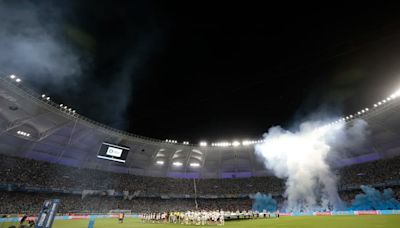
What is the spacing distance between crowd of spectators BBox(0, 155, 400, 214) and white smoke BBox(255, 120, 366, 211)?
6650mm

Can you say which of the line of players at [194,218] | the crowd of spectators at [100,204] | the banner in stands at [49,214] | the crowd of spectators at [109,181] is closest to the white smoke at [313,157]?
the crowd of spectators at [109,181]

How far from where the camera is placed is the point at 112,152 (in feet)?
131

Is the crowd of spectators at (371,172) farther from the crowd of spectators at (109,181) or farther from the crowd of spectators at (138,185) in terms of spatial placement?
the crowd of spectators at (109,181)

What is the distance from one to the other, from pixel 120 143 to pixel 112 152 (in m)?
12.7

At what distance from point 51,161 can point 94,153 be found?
870cm

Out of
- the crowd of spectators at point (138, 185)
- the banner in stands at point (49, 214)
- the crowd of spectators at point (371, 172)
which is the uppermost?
the crowd of spectators at point (371, 172)

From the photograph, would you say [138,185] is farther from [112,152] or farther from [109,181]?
[112,152]

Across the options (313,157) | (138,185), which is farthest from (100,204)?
(313,157)

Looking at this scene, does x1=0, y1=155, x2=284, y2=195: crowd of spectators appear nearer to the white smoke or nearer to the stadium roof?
the stadium roof

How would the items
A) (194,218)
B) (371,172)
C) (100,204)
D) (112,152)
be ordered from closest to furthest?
(194,218)
(112,152)
(371,172)
(100,204)

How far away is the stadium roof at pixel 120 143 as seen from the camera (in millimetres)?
35812

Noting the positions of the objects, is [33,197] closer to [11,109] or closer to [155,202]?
[11,109]

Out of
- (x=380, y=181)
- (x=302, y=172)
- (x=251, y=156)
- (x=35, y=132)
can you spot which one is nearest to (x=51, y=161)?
(x=35, y=132)

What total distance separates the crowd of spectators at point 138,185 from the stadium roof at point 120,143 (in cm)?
229
